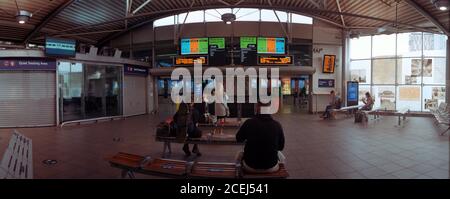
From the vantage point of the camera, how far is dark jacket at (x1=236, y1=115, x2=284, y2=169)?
285 cm

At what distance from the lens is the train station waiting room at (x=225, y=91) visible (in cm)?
409

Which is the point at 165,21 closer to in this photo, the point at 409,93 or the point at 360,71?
the point at 360,71

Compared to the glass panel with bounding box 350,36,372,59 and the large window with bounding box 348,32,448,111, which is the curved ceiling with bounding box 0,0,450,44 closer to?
the glass panel with bounding box 350,36,372,59

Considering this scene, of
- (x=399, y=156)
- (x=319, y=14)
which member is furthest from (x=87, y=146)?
(x=319, y=14)

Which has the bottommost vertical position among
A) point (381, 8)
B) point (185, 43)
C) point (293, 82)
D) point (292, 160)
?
point (292, 160)

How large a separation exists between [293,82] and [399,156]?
32.8ft

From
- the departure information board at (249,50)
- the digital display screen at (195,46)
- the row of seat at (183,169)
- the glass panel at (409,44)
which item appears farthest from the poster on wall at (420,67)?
the row of seat at (183,169)

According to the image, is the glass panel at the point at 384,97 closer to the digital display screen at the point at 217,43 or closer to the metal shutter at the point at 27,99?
the digital display screen at the point at 217,43

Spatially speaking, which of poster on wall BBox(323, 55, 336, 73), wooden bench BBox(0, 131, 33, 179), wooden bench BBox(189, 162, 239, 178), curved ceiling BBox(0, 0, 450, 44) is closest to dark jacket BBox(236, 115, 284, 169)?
wooden bench BBox(189, 162, 239, 178)

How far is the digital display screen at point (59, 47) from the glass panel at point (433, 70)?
17.3 metres

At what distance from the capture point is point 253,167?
2947 mm

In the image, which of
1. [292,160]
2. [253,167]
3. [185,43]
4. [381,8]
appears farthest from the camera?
[381,8]

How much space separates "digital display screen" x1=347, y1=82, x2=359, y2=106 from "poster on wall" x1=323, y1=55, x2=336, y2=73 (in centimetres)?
130
